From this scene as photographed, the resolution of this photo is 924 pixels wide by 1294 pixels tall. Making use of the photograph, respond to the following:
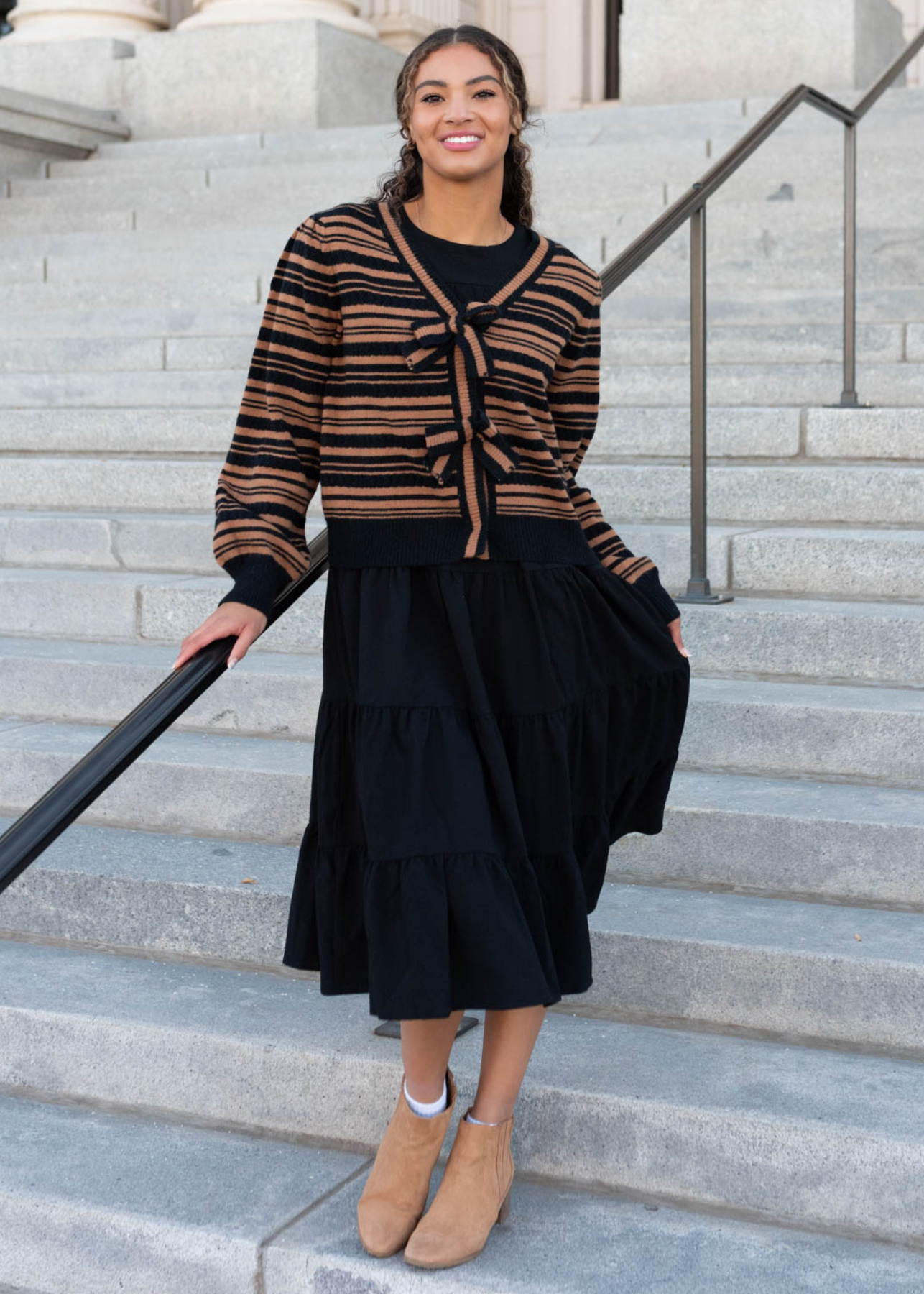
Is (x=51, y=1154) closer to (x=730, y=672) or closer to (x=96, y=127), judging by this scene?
(x=730, y=672)

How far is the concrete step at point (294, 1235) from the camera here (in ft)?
7.48

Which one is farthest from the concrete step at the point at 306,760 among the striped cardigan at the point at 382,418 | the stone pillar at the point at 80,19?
the stone pillar at the point at 80,19

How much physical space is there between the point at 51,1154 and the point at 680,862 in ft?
4.34

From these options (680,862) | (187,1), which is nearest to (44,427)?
(680,862)

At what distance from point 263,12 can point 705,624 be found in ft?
21.4

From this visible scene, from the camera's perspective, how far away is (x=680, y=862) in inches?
128

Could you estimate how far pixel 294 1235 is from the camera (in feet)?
7.86

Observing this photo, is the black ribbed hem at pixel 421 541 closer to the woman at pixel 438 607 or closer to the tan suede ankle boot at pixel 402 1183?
the woman at pixel 438 607

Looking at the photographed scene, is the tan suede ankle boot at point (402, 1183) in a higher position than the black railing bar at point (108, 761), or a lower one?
lower

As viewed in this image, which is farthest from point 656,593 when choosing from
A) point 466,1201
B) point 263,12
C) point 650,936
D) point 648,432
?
point 263,12

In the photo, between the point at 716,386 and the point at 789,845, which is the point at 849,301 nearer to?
the point at 716,386

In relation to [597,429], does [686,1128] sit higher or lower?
lower

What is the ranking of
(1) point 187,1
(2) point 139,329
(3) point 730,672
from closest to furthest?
(3) point 730,672 < (2) point 139,329 < (1) point 187,1

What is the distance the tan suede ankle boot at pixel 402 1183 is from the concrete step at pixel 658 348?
3.60 m
